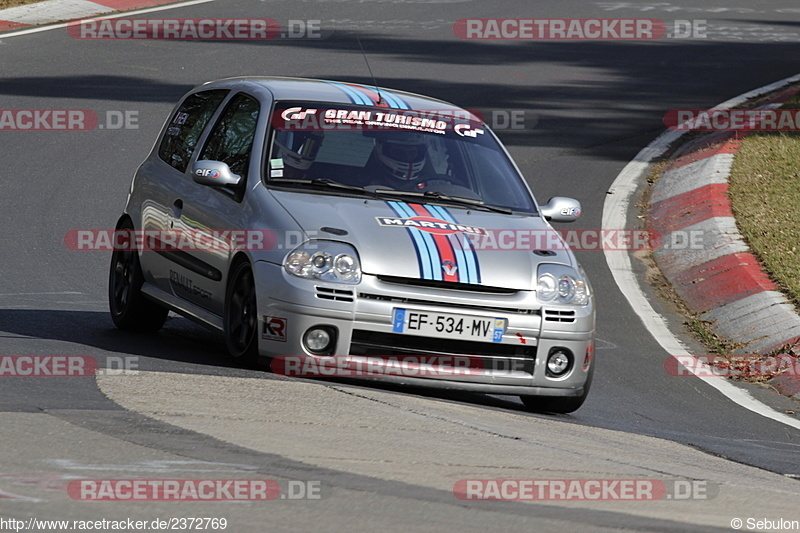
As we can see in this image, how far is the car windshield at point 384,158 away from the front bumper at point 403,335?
0.88 metres

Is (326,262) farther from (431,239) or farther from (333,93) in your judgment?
(333,93)

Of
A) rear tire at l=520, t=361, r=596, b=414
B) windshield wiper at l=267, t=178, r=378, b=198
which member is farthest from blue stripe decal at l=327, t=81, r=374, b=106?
rear tire at l=520, t=361, r=596, b=414

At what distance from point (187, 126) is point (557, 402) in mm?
3059

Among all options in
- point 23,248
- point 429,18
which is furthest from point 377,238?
point 429,18

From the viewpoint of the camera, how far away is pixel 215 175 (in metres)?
7.30

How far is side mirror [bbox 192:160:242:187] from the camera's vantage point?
7.30 meters

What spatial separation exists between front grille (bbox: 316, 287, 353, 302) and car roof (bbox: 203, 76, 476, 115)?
1.63m

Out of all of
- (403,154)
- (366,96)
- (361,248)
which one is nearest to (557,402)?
(361,248)

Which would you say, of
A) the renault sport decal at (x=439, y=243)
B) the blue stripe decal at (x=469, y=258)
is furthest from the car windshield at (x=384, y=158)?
the blue stripe decal at (x=469, y=258)

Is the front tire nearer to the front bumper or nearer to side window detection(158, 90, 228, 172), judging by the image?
the front bumper

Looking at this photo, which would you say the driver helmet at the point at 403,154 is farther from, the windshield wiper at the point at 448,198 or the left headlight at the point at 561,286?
the left headlight at the point at 561,286

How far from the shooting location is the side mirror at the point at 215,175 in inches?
288

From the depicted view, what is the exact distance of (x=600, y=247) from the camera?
39.4 feet

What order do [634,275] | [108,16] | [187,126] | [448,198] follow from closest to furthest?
[448,198] → [187,126] → [634,275] → [108,16]
